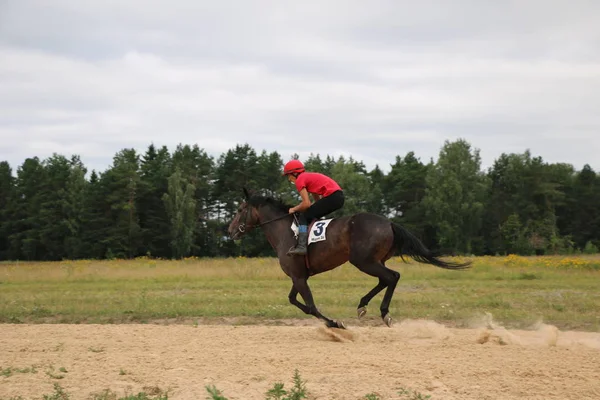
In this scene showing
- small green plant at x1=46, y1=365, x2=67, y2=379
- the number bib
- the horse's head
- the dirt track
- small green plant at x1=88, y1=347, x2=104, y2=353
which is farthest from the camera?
the horse's head

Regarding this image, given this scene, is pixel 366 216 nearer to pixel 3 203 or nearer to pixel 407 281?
pixel 407 281

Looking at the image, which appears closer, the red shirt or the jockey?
the jockey

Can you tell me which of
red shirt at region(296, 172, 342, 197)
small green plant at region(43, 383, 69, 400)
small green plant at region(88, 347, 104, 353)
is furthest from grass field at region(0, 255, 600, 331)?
small green plant at region(43, 383, 69, 400)

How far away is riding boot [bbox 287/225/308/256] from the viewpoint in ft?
36.3

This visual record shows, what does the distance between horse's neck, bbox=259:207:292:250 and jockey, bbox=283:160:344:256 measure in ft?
1.31

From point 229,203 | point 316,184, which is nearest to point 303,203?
point 316,184

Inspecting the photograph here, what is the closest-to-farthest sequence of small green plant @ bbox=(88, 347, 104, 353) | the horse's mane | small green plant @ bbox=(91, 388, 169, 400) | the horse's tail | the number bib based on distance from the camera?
small green plant @ bbox=(91, 388, 169, 400), small green plant @ bbox=(88, 347, 104, 353), the horse's tail, the number bib, the horse's mane

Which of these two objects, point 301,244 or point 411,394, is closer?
point 411,394

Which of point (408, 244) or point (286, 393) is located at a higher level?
point (408, 244)

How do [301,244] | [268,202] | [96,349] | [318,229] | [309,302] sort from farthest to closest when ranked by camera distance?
[268,202] → [318,229] → [301,244] → [309,302] → [96,349]

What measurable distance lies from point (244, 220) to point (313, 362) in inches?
183

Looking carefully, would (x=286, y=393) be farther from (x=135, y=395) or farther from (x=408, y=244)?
(x=408, y=244)

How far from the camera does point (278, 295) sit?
18781 mm

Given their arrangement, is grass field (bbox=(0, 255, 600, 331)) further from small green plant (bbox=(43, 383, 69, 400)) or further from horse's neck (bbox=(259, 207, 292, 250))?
small green plant (bbox=(43, 383, 69, 400))
